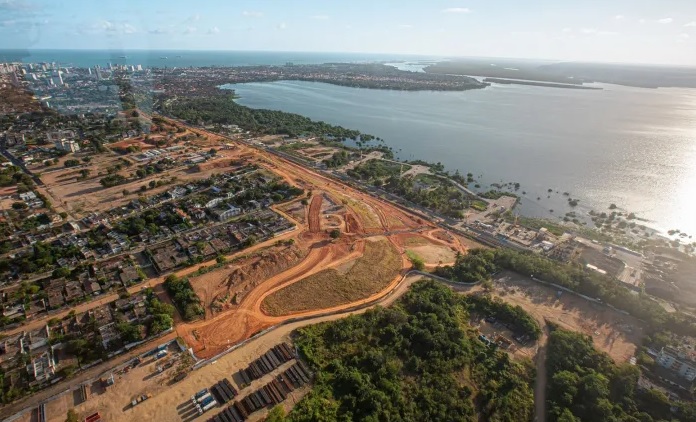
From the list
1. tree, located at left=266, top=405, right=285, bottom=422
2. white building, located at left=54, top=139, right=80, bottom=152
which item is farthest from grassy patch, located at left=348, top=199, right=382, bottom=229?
white building, located at left=54, top=139, right=80, bottom=152

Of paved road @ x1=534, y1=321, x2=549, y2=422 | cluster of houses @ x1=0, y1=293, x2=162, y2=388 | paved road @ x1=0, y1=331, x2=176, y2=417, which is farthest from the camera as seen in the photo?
cluster of houses @ x1=0, y1=293, x2=162, y2=388

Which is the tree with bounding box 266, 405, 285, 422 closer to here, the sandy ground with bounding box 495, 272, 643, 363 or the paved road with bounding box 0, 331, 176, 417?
the paved road with bounding box 0, 331, 176, 417

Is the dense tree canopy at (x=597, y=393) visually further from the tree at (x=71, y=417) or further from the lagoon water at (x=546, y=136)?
the lagoon water at (x=546, y=136)

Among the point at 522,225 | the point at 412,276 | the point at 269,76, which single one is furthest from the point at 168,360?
the point at 269,76

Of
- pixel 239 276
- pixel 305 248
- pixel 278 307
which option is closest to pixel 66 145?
pixel 239 276

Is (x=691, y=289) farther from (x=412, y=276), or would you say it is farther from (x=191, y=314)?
(x=191, y=314)

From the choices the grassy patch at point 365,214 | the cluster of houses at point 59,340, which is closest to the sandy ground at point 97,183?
the cluster of houses at point 59,340

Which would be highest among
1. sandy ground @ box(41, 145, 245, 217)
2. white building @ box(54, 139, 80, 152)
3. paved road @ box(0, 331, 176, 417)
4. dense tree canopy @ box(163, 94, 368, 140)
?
dense tree canopy @ box(163, 94, 368, 140)

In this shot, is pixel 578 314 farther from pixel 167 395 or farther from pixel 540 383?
pixel 167 395
